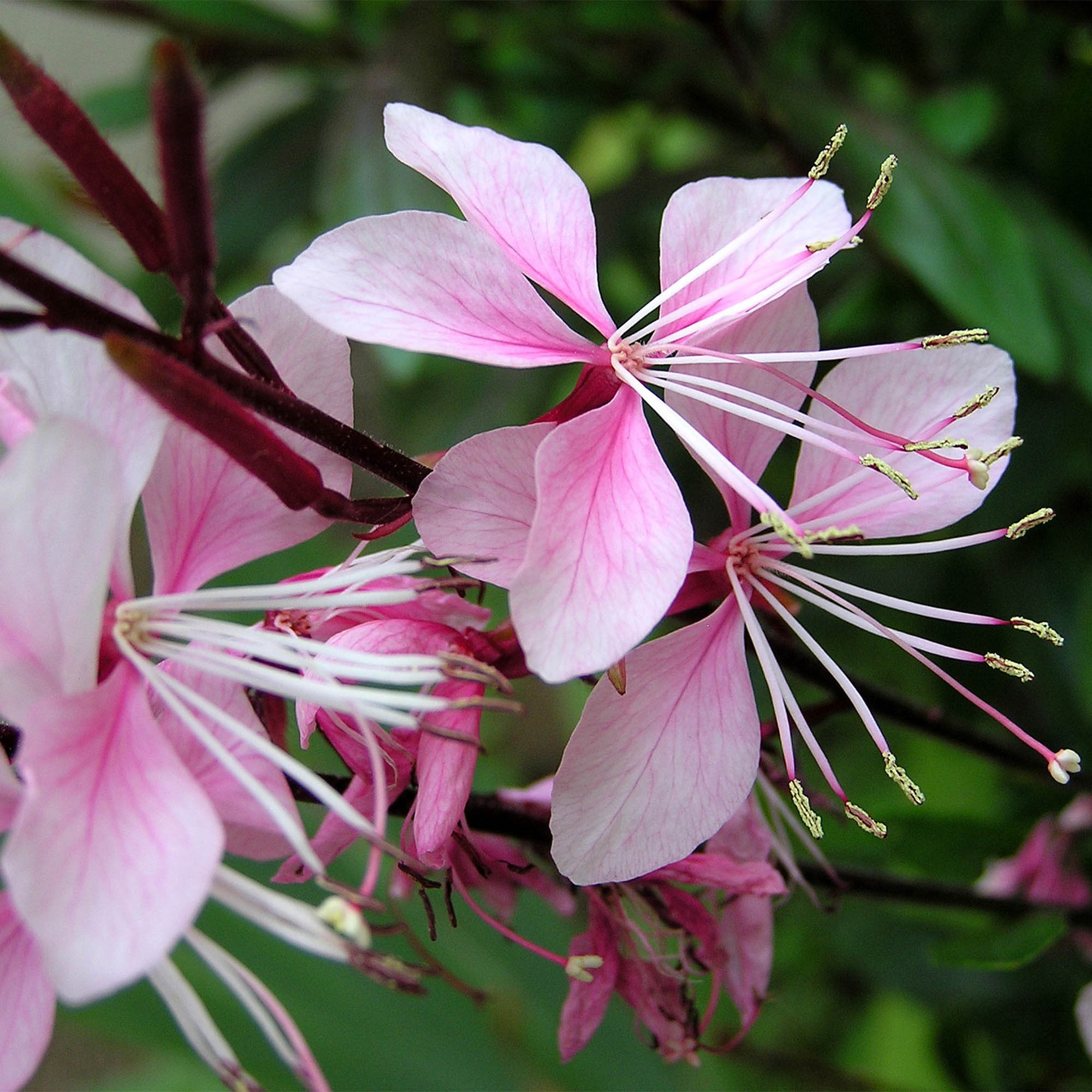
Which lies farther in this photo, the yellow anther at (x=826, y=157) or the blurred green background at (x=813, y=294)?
the blurred green background at (x=813, y=294)

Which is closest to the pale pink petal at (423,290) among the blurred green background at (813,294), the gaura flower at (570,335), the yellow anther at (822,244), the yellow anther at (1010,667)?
the gaura flower at (570,335)

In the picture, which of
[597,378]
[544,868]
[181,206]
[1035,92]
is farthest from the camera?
[1035,92]

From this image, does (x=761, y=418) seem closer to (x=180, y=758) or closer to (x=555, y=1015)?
(x=180, y=758)

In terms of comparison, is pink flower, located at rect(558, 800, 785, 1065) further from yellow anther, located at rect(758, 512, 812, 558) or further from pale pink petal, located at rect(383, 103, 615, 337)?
pale pink petal, located at rect(383, 103, 615, 337)

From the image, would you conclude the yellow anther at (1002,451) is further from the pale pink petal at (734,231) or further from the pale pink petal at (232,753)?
the pale pink petal at (232,753)

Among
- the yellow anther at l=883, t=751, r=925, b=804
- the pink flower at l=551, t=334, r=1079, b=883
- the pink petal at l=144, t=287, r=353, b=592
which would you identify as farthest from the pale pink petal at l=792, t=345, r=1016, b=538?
the pink petal at l=144, t=287, r=353, b=592

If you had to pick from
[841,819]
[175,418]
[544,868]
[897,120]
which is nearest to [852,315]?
[897,120]
